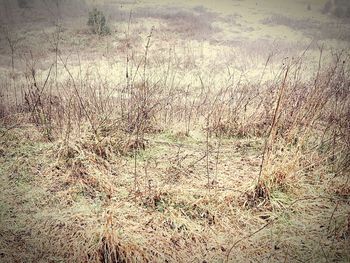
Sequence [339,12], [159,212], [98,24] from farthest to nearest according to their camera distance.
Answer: [339,12]
[98,24]
[159,212]

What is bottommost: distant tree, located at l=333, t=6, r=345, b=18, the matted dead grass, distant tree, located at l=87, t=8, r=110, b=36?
the matted dead grass

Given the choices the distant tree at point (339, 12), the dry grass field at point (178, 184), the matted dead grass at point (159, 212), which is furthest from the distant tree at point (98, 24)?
the distant tree at point (339, 12)

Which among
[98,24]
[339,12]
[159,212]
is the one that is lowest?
[159,212]

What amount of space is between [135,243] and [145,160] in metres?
1.13

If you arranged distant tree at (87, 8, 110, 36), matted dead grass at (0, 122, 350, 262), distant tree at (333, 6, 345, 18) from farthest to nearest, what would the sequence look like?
1. distant tree at (333, 6, 345, 18)
2. distant tree at (87, 8, 110, 36)
3. matted dead grass at (0, 122, 350, 262)

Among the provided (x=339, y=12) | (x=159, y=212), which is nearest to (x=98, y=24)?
(x=159, y=212)

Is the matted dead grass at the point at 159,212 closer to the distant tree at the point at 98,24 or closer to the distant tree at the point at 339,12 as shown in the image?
the distant tree at the point at 98,24

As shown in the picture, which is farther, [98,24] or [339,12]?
[339,12]

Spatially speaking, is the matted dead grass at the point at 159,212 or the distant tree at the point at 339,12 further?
the distant tree at the point at 339,12

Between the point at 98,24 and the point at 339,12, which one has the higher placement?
the point at 339,12

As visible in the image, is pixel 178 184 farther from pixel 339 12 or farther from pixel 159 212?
pixel 339 12

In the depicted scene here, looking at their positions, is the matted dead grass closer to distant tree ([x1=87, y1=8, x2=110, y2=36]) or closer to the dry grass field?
the dry grass field

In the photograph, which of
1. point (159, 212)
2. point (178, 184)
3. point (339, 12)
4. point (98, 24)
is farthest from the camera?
point (339, 12)

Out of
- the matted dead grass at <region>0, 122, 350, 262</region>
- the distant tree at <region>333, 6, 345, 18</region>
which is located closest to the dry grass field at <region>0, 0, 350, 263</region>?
→ the matted dead grass at <region>0, 122, 350, 262</region>
